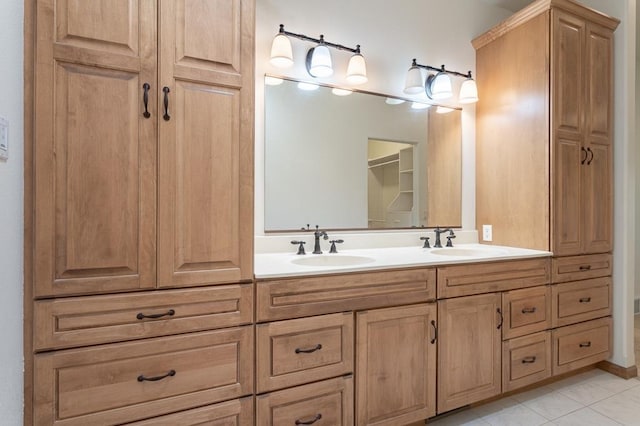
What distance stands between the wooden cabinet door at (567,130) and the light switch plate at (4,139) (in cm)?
257

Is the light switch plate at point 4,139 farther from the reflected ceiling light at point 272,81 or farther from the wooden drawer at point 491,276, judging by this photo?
the wooden drawer at point 491,276

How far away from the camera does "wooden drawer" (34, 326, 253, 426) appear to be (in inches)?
42.8

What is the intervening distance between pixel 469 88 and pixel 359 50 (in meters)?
0.86

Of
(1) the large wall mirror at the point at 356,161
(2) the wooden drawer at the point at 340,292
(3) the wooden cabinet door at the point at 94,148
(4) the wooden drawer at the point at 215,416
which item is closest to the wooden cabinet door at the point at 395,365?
(2) the wooden drawer at the point at 340,292

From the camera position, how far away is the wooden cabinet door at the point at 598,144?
2.23 metres

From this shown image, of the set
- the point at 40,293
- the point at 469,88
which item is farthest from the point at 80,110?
the point at 469,88

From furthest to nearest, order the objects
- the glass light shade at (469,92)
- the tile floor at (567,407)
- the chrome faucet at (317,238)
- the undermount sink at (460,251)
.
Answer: the glass light shade at (469,92), the undermount sink at (460,251), the chrome faucet at (317,238), the tile floor at (567,407)

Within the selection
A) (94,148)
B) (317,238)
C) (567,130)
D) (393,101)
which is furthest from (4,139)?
(567,130)

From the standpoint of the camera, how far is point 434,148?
247 centimetres

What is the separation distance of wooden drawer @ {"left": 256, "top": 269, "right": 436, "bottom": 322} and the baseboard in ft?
5.63

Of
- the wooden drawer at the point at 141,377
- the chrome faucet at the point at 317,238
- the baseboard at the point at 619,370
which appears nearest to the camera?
the wooden drawer at the point at 141,377

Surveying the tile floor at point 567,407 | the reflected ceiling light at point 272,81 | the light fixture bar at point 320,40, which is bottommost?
the tile floor at point 567,407

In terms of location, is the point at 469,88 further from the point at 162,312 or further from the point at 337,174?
the point at 162,312

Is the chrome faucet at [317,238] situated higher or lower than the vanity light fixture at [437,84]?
lower
